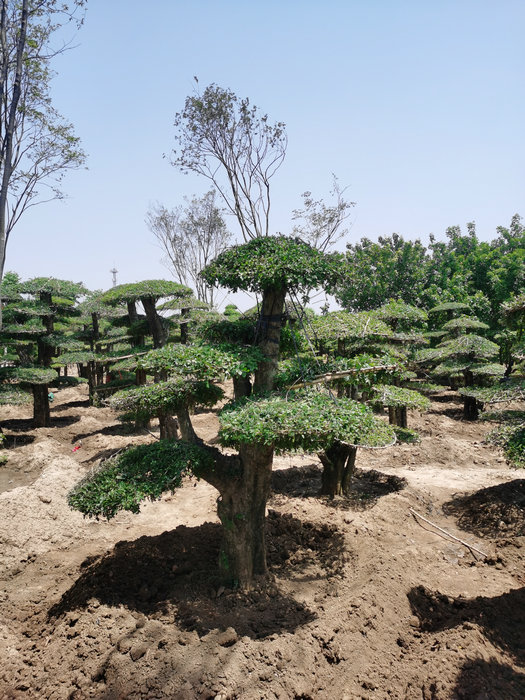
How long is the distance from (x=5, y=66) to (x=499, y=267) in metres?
26.5

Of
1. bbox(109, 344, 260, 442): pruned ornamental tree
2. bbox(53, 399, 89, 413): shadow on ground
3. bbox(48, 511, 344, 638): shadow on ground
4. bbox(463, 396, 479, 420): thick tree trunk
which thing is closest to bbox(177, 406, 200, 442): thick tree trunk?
bbox(109, 344, 260, 442): pruned ornamental tree

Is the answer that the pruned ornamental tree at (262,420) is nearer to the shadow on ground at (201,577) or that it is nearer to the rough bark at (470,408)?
the shadow on ground at (201,577)

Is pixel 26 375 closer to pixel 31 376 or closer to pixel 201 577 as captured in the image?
pixel 31 376

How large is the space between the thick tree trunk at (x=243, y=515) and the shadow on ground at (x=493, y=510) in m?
4.63

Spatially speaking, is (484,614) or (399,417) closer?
(484,614)

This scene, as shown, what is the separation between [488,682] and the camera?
4.11 m

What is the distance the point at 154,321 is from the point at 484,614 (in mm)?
10883

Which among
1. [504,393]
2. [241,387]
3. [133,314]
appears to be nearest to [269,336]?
[241,387]

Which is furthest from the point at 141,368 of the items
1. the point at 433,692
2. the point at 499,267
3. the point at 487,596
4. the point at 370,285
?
the point at 499,267

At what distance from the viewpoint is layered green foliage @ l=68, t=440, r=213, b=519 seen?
4.81 meters

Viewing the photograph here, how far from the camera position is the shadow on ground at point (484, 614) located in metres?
4.79

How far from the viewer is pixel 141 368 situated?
5.09 m

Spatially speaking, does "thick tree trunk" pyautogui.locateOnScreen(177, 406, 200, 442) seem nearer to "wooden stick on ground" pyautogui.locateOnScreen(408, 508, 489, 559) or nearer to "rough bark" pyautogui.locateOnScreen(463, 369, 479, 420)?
"wooden stick on ground" pyautogui.locateOnScreen(408, 508, 489, 559)

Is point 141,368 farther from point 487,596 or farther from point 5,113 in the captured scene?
point 5,113
